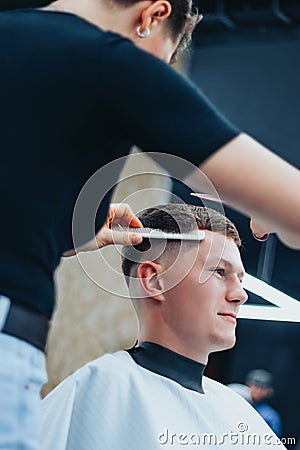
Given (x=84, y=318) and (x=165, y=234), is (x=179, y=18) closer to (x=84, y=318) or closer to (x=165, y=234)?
(x=165, y=234)

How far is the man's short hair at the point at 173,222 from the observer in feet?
5.85

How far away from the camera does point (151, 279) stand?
1.84 m

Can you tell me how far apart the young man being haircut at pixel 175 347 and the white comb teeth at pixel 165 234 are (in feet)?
0.05

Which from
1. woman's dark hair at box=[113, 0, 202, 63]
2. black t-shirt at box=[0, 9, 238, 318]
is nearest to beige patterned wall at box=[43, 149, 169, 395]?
woman's dark hair at box=[113, 0, 202, 63]

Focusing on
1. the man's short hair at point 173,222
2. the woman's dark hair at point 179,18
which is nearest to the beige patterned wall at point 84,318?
the man's short hair at point 173,222

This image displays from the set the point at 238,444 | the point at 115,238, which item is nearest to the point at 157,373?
the point at 238,444

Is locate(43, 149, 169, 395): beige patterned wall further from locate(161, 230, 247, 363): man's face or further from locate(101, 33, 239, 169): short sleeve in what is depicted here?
locate(101, 33, 239, 169): short sleeve

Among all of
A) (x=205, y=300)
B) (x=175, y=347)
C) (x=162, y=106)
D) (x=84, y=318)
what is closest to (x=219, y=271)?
(x=205, y=300)

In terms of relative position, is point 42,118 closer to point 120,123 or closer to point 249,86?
point 120,123

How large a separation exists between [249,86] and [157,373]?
489cm

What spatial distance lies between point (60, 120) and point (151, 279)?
0.92m

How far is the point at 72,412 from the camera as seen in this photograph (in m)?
1.67

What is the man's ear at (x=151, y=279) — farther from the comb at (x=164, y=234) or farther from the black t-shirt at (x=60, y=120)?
the black t-shirt at (x=60, y=120)

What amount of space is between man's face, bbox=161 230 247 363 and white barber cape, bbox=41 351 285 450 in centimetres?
11
